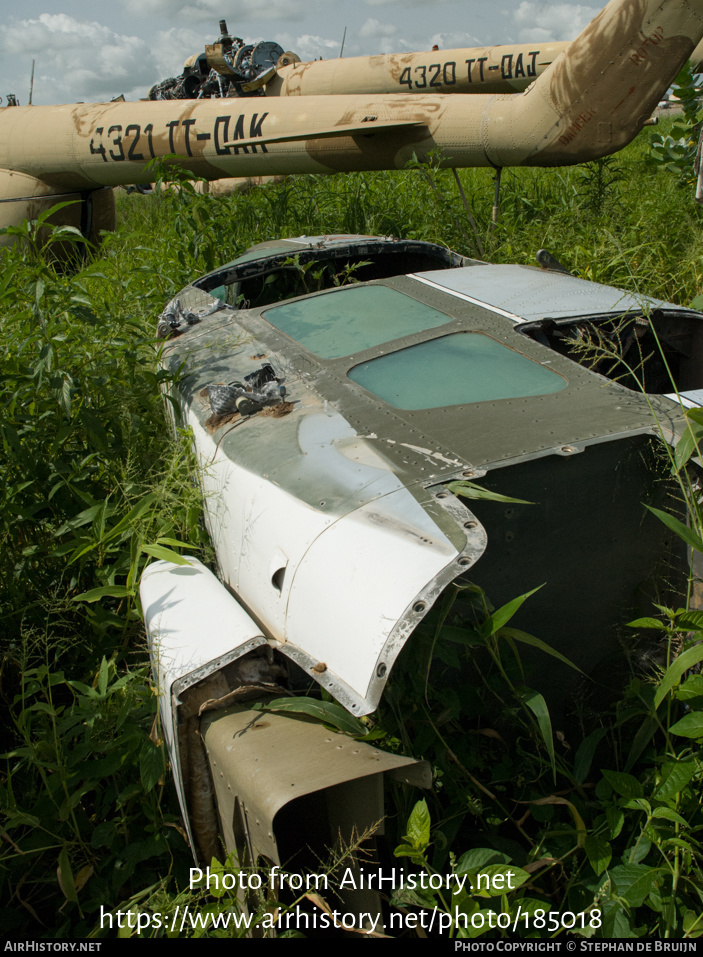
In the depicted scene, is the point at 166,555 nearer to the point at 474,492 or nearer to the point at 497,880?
the point at 474,492

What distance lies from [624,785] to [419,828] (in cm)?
61

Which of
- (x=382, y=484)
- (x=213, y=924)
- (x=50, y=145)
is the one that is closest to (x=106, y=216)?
(x=50, y=145)

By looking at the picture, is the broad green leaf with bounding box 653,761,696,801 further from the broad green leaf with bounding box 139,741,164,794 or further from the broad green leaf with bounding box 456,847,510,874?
the broad green leaf with bounding box 139,741,164,794

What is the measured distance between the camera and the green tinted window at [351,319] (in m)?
2.99

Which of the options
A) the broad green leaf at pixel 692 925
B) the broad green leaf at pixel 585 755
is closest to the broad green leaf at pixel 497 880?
the broad green leaf at pixel 692 925

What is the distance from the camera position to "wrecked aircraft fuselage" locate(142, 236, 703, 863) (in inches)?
68.4

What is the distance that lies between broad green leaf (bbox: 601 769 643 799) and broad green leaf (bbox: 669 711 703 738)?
0.74 ft

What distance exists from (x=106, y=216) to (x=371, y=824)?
356 inches

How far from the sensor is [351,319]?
3203mm

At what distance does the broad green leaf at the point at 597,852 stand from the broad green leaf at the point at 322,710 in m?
0.66

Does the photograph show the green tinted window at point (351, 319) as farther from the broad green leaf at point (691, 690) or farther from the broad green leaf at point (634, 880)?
the broad green leaf at point (634, 880)

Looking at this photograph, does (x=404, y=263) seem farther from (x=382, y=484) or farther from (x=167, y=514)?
(x=382, y=484)

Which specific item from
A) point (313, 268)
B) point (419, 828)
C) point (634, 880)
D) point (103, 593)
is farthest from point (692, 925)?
point (313, 268)

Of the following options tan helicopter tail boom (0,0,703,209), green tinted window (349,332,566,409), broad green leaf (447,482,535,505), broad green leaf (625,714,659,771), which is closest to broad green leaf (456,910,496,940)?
broad green leaf (625,714,659,771)
